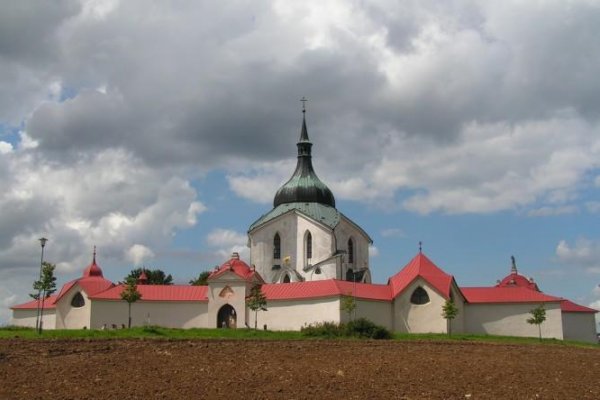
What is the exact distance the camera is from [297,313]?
52656 mm

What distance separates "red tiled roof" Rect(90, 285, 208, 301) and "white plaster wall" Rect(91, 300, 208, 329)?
302mm

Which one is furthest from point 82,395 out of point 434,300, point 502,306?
point 502,306

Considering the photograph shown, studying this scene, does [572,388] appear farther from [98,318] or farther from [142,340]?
[98,318]

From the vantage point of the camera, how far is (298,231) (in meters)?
67.0

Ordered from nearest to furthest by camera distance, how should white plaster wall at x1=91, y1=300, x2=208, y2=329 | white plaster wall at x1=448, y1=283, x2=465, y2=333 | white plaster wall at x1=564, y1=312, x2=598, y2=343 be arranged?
white plaster wall at x1=448, y1=283, x2=465, y2=333 < white plaster wall at x1=91, y1=300, x2=208, y2=329 < white plaster wall at x1=564, y1=312, x2=598, y2=343

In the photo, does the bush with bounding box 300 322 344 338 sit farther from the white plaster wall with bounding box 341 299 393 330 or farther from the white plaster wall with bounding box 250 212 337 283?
the white plaster wall with bounding box 250 212 337 283

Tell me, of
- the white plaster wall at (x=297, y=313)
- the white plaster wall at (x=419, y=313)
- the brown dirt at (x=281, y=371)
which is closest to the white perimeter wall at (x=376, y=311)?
the white plaster wall at (x=419, y=313)

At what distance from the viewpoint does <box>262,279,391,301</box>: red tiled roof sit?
2044 inches

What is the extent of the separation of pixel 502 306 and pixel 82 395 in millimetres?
39514

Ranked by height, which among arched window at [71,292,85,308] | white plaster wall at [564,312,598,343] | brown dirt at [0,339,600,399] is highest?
arched window at [71,292,85,308]

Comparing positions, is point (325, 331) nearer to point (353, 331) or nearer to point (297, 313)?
point (353, 331)

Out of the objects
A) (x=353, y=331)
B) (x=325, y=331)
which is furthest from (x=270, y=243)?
(x=353, y=331)

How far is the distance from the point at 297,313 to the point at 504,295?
15.9m

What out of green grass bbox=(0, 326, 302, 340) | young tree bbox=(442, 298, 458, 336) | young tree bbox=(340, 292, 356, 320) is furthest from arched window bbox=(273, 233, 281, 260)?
green grass bbox=(0, 326, 302, 340)
